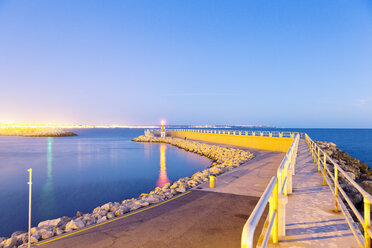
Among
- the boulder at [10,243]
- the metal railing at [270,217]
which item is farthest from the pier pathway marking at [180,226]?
the metal railing at [270,217]

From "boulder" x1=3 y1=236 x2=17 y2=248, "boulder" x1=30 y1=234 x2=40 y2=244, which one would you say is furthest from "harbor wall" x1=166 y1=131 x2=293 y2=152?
"boulder" x1=3 y1=236 x2=17 y2=248

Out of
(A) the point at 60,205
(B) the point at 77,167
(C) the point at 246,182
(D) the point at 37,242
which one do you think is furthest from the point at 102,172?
(D) the point at 37,242

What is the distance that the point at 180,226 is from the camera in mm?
5754

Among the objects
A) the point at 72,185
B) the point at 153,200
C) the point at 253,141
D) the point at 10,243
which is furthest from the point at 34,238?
the point at 253,141

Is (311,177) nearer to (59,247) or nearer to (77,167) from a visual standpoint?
(59,247)

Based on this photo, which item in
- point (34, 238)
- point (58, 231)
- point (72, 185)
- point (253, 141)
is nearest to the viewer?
point (34, 238)

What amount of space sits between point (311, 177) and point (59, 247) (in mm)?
8783

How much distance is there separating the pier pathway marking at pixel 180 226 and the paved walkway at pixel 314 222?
1193mm

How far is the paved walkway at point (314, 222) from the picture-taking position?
4.06 meters

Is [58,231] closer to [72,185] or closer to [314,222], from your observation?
[314,222]

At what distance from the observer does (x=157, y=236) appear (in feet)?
17.2

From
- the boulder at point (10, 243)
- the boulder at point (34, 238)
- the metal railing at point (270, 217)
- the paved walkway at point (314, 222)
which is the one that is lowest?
the boulder at point (10, 243)

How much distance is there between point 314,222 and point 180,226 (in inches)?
115

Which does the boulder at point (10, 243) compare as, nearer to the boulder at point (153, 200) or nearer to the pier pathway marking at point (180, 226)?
the pier pathway marking at point (180, 226)
